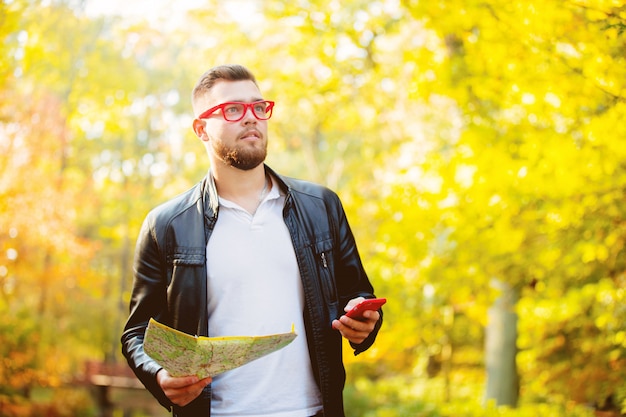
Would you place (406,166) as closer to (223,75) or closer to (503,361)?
(503,361)

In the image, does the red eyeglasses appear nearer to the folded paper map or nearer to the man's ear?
the man's ear

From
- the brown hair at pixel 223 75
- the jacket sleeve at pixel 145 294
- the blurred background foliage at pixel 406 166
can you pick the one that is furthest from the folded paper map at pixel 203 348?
the blurred background foliage at pixel 406 166

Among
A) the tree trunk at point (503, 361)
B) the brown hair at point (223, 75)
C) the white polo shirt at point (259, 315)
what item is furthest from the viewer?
the tree trunk at point (503, 361)

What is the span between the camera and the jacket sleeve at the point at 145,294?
231 cm

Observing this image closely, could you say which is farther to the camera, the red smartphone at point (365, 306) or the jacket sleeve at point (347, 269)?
the jacket sleeve at point (347, 269)

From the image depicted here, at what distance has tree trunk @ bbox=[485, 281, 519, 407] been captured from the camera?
771 centimetres

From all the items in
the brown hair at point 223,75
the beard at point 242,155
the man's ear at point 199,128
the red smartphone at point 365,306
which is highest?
the brown hair at point 223,75

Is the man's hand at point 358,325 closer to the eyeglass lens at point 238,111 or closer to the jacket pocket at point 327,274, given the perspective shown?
the jacket pocket at point 327,274

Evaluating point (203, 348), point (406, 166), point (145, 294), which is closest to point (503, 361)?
point (406, 166)

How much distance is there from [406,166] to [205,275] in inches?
204

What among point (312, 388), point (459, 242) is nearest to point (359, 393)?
point (459, 242)

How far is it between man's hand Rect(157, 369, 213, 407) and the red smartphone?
0.49 m

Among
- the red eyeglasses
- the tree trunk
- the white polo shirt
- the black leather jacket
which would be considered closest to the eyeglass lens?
the red eyeglasses

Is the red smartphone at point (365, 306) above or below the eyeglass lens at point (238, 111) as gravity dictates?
below
